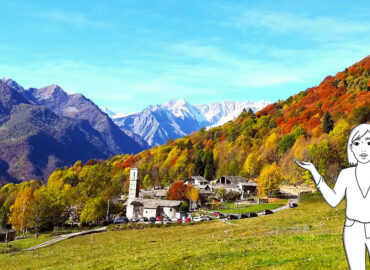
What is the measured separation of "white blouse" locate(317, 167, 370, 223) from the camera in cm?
908

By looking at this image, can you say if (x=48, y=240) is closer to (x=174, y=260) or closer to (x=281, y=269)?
(x=174, y=260)

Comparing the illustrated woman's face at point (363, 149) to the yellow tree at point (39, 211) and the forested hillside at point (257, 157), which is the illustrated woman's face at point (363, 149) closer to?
the forested hillside at point (257, 157)

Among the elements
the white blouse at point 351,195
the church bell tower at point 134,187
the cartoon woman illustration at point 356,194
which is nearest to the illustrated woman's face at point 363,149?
the cartoon woman illustration at point 356,194

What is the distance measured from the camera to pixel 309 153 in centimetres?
9700

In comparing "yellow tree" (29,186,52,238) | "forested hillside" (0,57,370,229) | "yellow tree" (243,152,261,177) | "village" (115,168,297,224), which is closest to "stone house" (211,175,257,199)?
"village" (115,168,297,224)

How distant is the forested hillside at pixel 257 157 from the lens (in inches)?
3275

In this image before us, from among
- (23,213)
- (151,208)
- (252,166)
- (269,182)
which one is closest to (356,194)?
(151,208)

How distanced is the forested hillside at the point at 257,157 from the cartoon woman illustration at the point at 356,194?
242 feet

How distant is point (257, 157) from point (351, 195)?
127 m

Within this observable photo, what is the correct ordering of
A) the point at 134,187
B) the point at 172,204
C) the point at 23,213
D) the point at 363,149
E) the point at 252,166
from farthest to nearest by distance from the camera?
the point at 252,166 < the point at 134,187 < the point at 172,204 < the point at 23,213 < the point at 363,149

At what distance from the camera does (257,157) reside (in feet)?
439

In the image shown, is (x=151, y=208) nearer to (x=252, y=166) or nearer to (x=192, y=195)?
(x=192, y=195)

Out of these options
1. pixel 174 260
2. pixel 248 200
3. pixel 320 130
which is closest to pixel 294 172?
pixel 248 200

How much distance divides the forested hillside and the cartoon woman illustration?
73678 mm
